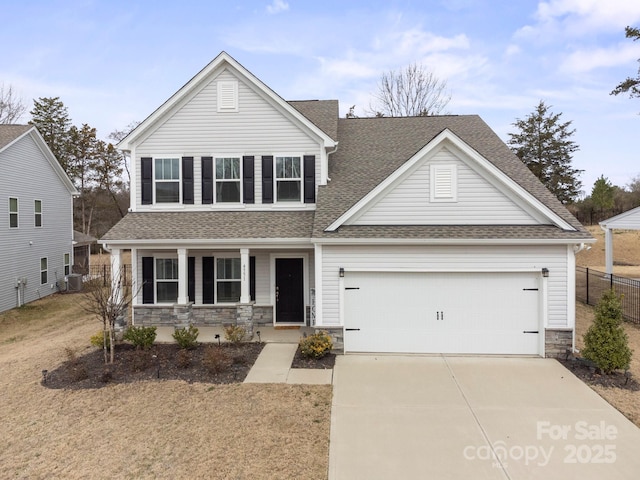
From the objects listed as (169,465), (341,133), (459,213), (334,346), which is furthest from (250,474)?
(341,133)

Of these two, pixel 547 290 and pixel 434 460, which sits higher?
pixel 547 290

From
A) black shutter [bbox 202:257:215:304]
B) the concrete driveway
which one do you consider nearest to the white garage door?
the concrete driveway

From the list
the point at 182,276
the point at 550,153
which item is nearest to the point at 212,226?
the point at 182,276

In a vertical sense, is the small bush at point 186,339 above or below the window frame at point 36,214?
below

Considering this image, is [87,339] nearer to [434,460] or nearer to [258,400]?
[258,400]

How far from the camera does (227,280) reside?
40.7ft

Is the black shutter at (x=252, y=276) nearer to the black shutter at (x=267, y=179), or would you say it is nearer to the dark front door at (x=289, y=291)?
the dark front door at (x=289, y=291)

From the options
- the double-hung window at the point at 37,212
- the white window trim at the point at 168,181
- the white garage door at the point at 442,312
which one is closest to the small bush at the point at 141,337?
the white window trim at the point at 168,181

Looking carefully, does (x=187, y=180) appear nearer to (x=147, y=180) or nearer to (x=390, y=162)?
(x=147, y=180)

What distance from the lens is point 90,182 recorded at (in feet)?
125

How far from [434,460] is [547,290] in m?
6.00

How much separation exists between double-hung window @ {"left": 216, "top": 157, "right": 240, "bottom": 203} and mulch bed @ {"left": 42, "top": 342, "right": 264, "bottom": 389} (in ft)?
16.5

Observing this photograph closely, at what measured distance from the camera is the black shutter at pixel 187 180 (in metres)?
12.5

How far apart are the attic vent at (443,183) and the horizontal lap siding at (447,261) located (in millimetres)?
1297
